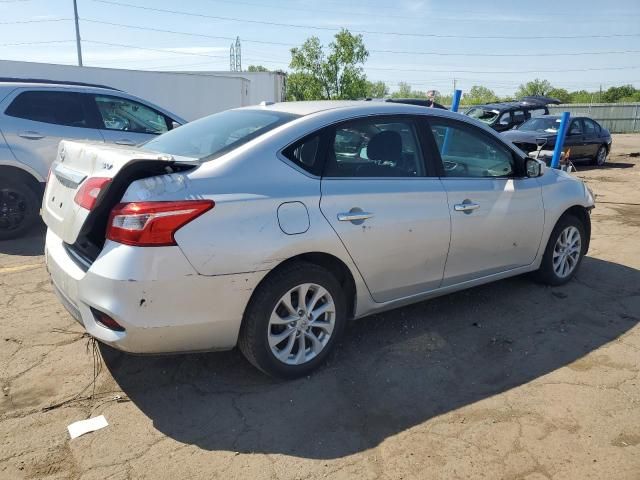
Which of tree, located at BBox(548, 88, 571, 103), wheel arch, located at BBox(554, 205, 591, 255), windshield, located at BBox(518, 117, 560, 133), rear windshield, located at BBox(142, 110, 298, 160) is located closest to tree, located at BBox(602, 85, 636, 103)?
tree, located at BBox(548, 88, 571, 103)

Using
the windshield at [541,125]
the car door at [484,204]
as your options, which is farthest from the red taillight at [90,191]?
the windshield at [541,125]

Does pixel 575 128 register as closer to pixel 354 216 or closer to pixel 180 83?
pixel 180 83

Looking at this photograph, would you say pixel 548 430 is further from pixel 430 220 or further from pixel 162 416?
pixel 162 416

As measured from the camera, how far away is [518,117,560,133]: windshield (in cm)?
1436

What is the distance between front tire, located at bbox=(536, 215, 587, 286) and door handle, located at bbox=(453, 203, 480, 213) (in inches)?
46.7

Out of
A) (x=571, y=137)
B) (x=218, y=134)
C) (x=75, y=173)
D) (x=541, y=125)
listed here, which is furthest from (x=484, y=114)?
(x=75, y=173)

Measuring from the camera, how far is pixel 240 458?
99.0 inches

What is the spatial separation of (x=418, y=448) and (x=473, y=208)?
1.84 m

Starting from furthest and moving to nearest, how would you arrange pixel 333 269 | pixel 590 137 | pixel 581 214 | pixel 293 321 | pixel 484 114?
pixel 484 114 < pixel 590 137 < pixel 581 214 < pixel 333 269 < pixel 293 321

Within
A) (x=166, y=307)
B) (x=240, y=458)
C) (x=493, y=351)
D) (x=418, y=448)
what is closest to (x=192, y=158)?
(x=166, y=307)

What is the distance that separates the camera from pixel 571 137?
1471cm

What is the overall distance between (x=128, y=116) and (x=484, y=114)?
43.1ft

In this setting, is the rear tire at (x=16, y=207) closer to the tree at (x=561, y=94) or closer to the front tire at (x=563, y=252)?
the front tire at (x=563, y=252)

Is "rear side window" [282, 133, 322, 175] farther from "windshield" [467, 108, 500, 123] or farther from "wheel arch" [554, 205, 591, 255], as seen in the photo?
"windshield" [467, 108, 500, 123]
